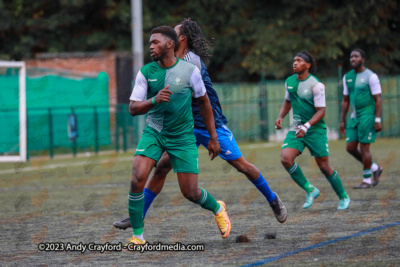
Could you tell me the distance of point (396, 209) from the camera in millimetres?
9047

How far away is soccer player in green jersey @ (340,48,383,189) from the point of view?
11.6 meters

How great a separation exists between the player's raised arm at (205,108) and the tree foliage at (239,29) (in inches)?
959

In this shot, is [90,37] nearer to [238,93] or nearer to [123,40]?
[123,40]

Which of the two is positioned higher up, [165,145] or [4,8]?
[4,8]

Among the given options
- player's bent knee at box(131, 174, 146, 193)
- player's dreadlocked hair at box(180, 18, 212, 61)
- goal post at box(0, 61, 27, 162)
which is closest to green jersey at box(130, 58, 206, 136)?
player's bent knee at box(131, 174, 146, 193)

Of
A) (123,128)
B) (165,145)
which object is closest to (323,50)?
(123,128)

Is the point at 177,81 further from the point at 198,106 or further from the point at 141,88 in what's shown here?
the point at 198,106

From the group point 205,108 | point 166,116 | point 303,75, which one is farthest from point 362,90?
point 166,116

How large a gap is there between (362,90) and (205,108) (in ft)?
17.5

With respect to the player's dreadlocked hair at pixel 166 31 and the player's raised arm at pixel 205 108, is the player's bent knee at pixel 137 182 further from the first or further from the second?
the player's dreadlocked hair at pixel 166 31

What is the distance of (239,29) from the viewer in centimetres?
3469

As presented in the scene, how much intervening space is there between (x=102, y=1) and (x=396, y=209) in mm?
28177

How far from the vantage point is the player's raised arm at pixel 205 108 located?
272 inches

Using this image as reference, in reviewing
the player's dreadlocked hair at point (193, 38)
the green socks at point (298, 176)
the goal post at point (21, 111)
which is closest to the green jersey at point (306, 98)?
the green socks at point (298, 176)
